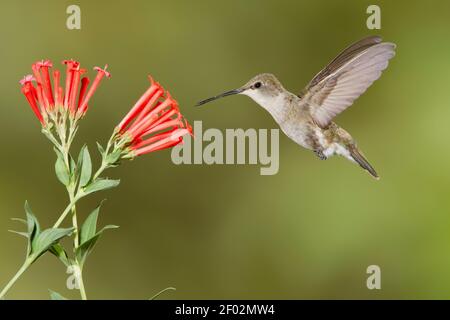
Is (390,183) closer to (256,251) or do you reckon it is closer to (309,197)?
(309,197)

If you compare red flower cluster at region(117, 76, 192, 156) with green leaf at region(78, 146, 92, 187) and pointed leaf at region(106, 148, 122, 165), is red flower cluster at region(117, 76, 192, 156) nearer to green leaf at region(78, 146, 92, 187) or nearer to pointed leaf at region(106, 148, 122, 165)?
pointed leaf at region(106, 148, 122, 165)

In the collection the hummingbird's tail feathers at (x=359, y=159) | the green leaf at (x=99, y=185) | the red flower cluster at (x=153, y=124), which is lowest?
the green leaf at (x=99, y=185)

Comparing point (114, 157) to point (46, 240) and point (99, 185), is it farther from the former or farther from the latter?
point (46, 240)

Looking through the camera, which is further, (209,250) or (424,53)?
(424,53)

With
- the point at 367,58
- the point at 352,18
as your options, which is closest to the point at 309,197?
the point at 352,18

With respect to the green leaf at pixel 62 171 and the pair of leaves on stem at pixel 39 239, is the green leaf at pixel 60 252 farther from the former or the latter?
the green leaf at pixel 62 171

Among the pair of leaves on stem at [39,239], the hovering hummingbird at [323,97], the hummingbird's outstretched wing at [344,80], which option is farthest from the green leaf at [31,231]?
the hummingbird's outstretched wing at [344,80]
